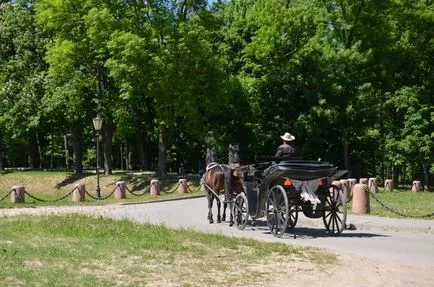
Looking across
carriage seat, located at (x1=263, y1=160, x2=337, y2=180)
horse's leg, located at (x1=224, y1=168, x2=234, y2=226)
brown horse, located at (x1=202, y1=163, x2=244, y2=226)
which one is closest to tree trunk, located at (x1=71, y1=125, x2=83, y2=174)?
brown horse, located at (x1=202, y1=163, x2=244, y2=226)

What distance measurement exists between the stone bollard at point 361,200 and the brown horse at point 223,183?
4.55 metres

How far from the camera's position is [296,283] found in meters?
8.95

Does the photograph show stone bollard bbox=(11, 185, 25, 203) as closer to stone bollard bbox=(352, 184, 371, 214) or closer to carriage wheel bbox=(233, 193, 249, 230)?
carriage wheel bbox=(233, 193, 249, 230)

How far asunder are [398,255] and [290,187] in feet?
10.9

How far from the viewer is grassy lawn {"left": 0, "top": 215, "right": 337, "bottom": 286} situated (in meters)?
8.49

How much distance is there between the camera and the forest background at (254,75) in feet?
126

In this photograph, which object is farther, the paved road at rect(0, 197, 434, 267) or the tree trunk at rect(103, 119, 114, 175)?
the tree trunk at rect(103, 119, 114, 175)

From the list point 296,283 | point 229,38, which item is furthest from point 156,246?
point 229,38

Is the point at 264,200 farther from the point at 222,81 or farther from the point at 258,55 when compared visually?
the point at 258,55

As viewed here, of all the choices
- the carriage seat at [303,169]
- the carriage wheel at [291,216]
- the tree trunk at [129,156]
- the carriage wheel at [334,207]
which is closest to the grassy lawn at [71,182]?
the tree trunk at [129,156]

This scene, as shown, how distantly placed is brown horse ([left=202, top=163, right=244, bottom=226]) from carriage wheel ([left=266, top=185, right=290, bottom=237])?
1923 millimetres

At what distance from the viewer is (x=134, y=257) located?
33.3ft

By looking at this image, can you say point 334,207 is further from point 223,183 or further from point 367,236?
point 223,183

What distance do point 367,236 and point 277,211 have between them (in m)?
2.41
